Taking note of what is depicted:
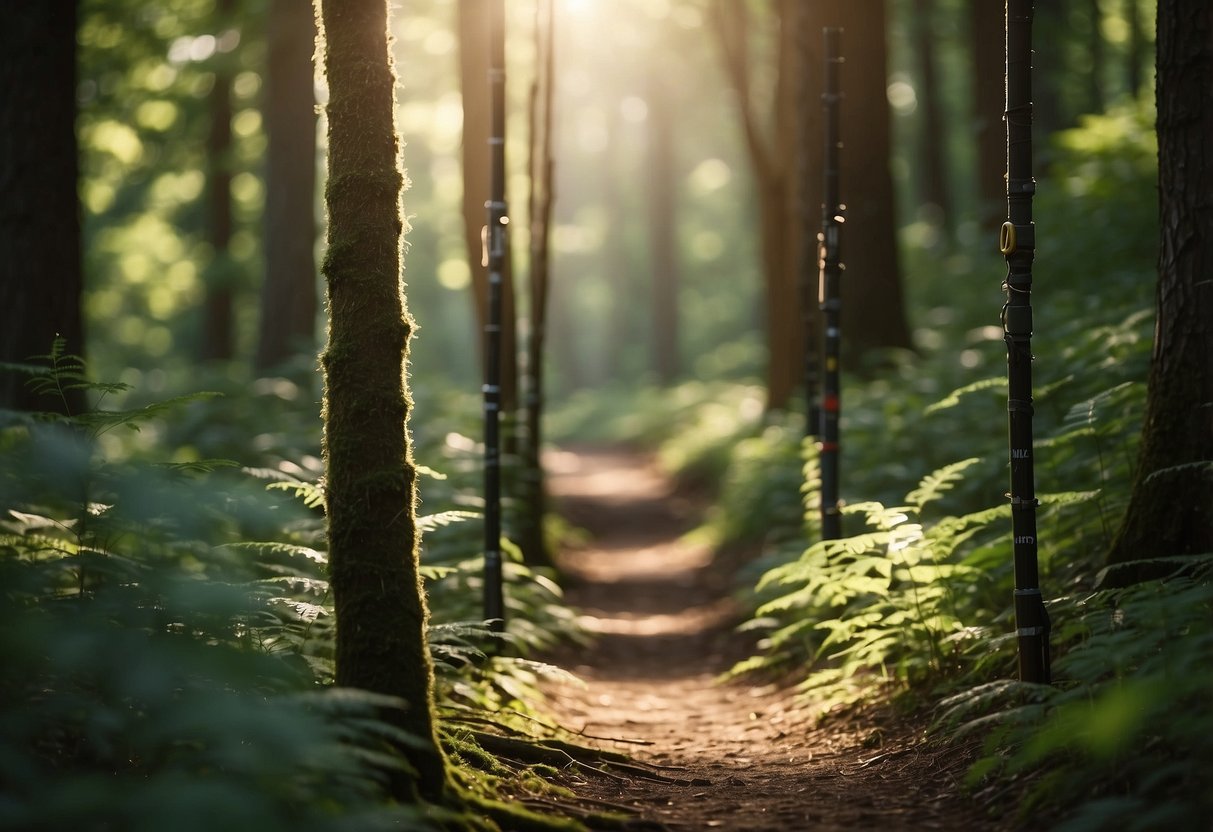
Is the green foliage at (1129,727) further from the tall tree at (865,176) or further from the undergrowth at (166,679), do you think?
the tall tree at (865,176)

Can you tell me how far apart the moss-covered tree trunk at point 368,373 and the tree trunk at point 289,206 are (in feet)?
33.6

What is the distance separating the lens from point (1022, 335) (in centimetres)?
507

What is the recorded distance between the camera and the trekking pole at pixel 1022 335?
16.3 ft

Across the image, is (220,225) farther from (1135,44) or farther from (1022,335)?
(1135,44)

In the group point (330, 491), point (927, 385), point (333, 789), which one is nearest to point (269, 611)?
point (330, 491)

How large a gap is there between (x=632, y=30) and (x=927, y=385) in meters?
18.7

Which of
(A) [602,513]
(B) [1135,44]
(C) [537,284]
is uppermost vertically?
(B) [1135,44]

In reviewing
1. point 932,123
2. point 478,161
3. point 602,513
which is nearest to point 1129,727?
point 478,161

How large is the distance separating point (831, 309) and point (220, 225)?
46.4 ft

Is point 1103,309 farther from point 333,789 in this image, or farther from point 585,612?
point 333,789

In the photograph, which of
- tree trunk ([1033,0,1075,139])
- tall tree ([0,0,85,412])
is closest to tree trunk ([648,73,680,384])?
tree trunk ([1033,0,1075,139])

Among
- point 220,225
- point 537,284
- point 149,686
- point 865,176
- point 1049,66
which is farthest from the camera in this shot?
point 220,225

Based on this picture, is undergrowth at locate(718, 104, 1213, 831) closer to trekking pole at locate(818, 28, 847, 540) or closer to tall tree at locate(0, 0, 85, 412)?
trekking pole at locate(818, 28, 847, 540)

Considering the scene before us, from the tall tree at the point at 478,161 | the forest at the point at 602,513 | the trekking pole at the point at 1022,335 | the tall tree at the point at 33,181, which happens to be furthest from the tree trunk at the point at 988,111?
the tall tree at the point at 33,181
